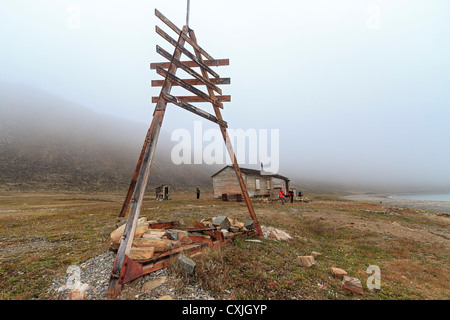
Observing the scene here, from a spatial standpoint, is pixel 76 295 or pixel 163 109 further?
pixel 163 109

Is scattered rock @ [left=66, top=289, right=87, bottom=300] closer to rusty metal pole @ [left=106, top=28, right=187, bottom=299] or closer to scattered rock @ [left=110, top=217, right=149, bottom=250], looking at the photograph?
rusty metal pole @ [left=106, top=28, right=187, bottom=299]

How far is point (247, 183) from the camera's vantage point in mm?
30250

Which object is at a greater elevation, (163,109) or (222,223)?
(163,109)

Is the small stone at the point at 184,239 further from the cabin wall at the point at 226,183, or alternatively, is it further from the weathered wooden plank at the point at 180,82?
the cabin wall at the point at 226,183

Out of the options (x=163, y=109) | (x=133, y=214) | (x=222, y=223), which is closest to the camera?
(x=133, y=214)

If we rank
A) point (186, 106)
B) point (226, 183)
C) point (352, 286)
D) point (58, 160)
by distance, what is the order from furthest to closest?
point (58, 160) < point (226, 183) < point (186, 106) < point (352, 286)

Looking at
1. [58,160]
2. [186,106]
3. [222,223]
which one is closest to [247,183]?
[222,223]

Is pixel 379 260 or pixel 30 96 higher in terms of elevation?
pixel 30 96

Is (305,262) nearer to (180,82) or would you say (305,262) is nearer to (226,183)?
(180,82)

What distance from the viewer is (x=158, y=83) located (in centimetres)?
605

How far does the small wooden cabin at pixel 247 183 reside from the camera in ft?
98.7
